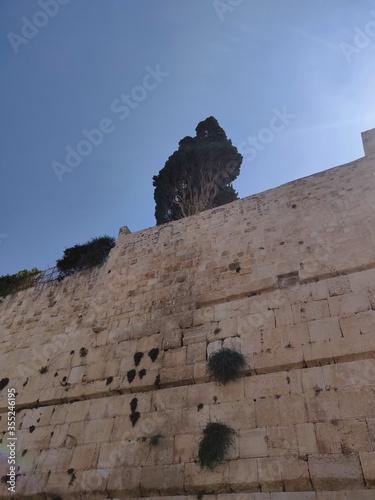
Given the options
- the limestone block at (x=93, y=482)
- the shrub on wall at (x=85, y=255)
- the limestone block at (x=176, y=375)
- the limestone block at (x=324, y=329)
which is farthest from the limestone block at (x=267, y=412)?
the shrub on wall at (x=85, y=255)

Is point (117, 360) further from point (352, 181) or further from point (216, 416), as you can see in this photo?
point (352, 181)

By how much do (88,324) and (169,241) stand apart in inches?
96.7

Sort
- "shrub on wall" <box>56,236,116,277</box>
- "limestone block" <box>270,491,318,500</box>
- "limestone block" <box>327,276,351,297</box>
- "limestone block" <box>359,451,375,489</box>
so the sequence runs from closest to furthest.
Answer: "limestone block" <box>359,451,375,489</box> < "limestone block" <box>270,491,318,500</box> < "limestone block" <box>327,276,351,297</box> < "shrub on wall" <box>56,236,116,277</box>

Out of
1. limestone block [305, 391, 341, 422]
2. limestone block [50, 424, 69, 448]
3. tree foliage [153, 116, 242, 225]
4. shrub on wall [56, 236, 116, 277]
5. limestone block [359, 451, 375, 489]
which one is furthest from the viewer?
tree foliage [153, 116, 242, 225]

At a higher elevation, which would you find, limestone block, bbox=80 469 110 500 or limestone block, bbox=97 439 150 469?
limestone block, bbox=97 439 150 469

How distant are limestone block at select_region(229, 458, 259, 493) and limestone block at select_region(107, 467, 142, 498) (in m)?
1.36

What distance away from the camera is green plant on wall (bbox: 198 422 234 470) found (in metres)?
5.36

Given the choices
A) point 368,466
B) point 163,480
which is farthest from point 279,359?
point 163,480

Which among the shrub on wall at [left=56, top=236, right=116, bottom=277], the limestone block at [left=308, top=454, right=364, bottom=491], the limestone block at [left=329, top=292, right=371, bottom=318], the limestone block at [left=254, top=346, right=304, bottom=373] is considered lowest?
the limestone block at [left=308, top=454, right=364, bottom=491]

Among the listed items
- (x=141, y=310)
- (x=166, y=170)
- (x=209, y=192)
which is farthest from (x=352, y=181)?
(x=166, y=170)

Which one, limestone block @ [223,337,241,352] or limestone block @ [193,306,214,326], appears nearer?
limestone block @ [223,337,241,352]

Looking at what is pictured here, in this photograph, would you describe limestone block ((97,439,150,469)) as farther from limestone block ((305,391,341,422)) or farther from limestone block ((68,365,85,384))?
limestone block ((305,391,341,422))

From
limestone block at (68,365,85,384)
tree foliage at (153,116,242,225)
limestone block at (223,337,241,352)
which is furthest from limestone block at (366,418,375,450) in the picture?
tree foliage at (153,116,242,225)

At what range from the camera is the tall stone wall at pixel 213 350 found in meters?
5.13
